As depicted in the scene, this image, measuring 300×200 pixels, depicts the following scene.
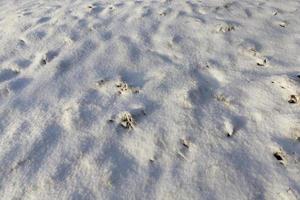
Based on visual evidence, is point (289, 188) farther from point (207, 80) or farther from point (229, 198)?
point (207, 80)

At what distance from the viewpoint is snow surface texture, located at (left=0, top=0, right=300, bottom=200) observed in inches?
89.3

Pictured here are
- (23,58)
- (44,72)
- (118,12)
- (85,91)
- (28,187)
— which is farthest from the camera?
(118,12)

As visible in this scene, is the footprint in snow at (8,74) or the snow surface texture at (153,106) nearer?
the snow surface texture at (153,106)

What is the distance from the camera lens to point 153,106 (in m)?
2.87

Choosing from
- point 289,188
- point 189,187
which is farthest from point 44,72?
point 289,188

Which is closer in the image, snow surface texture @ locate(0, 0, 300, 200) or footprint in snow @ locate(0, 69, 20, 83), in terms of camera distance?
snow surface texture @ locate(0, 0, 300, 200)

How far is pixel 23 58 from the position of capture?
3654 mm

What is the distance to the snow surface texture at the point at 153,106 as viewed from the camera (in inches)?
89.3

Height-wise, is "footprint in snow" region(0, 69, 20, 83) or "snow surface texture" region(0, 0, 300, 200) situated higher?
"footprint in snow" region(0, 69, 20, 83)

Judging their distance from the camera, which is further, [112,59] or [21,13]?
[21,13]

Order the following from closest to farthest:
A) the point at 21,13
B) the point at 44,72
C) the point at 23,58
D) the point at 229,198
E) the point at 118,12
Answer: the point at 229,198 < the point at 44,72 < the point at 23,58 < the point at 118,12 < the point at 21,13

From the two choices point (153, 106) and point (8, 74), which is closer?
point (153, 106)

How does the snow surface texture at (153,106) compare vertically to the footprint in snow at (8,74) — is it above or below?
below

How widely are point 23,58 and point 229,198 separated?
8.31ft
